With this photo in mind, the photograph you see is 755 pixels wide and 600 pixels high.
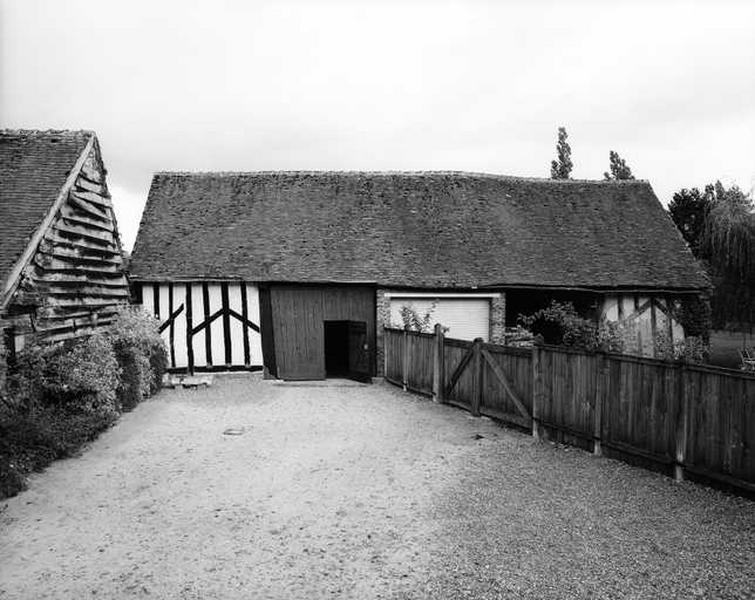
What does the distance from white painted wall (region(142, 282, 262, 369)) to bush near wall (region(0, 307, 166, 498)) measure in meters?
2.44

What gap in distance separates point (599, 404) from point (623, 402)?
1.21 feet

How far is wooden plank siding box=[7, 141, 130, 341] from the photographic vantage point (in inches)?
388

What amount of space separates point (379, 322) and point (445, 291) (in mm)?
1808

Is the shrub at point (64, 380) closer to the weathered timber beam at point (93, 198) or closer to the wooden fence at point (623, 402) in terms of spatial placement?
the weathered timber beam at point (93, 198)

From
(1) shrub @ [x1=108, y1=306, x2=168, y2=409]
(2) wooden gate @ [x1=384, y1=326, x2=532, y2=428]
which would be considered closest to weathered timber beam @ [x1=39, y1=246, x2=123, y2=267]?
(1) shrub @ [x1=108, y1=306, x2=168, y2=409]

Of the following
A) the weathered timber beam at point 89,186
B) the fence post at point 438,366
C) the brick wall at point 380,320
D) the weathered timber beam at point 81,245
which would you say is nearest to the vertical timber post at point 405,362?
the fence post at point 438,366

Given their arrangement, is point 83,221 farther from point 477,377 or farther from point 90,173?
point 477,377

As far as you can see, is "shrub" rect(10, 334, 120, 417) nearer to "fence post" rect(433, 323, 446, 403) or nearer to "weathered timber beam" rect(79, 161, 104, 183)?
"weathered timber beam" rect(79, 161, 104, 183)

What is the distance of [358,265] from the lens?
15.0 meters

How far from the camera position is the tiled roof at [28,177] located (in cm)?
951

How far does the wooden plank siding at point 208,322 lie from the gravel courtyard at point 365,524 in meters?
5.79

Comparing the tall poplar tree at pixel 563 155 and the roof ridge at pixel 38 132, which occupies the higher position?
the tall poplar tree at pixel 563 155

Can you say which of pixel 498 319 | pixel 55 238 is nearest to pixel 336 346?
pixel 498 319

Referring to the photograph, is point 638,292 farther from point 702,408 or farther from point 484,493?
point 484,493
